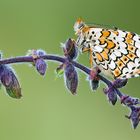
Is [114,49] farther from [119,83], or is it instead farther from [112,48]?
[119,83]

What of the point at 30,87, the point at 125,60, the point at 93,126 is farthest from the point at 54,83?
the point at 125,60

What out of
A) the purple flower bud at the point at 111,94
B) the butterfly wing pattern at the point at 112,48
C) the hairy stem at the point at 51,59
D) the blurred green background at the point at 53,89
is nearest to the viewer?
the hairy stem at the point at 51,59

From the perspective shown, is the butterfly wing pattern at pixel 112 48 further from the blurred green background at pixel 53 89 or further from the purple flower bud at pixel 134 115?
the blurred green background at pixel 53 89

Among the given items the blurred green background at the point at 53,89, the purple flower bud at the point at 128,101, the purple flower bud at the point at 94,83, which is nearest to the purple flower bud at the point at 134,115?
the purple flower bud at the point at 128,101

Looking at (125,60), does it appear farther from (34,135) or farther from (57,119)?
(57,119)

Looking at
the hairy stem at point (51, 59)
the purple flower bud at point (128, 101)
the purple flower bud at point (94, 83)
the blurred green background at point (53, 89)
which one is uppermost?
the blurred green background at point (53, 89)

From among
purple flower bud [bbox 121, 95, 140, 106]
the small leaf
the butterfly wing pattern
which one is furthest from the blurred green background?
purple flower bud [bbox 121, 95, 140, 106]

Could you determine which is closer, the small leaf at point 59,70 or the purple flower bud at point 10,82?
the purple flower bud at point 10,82
